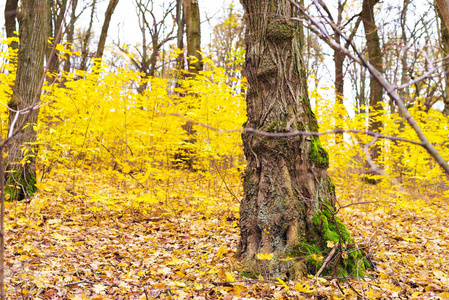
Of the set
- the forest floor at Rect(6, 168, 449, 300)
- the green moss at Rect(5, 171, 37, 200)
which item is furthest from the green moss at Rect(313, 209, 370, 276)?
the green moss at Rect(5, 171, 37, 200)

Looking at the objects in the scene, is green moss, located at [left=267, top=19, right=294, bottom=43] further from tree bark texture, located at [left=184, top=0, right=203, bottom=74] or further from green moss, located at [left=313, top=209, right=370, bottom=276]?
tree bark texture, located at [left=184, top=0, right=203, bottom=74]

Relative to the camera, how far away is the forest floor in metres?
2.37

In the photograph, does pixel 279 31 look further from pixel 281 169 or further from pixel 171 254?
pixel 171 254

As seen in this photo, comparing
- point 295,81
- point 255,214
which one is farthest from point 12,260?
point 295,81

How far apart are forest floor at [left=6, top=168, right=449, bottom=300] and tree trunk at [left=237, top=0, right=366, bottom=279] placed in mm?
253

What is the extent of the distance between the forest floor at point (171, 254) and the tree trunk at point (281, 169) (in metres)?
0.25

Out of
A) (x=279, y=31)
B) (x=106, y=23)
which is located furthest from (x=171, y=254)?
(x=106, y=23)

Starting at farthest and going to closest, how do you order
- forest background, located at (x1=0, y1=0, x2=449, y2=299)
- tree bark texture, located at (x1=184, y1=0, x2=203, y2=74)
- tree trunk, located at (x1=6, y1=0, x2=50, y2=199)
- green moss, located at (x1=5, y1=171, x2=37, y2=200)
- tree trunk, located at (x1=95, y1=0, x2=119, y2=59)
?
tree trunk, located at (x1=95, y1=0, x2=119, y2=59) → tree bark texture, located at (x1=184, y1=0, x2=203, y2=74) → tree trunk, located at (x1=6, y1=0, x2=50, y2=199) → green moss, located at (x1=5, y1=171, x2=37, y2=200) → forest background, located at (x1=0, y1=0, x2=449, y2=299)

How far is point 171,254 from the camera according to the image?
3.34 meters

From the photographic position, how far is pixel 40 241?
136 inches

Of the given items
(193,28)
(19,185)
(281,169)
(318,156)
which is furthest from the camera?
(193,28)

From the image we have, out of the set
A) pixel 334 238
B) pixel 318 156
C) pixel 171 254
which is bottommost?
pixel 171 254

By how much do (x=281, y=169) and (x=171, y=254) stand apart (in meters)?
1.61

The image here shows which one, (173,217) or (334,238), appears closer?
(334,238)
